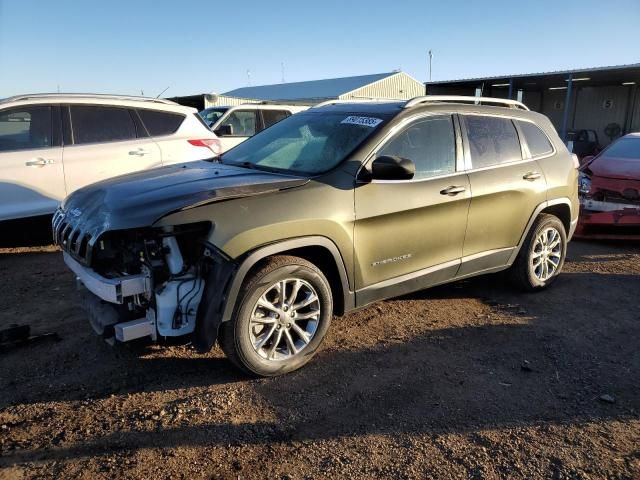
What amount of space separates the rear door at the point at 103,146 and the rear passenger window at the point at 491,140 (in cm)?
421

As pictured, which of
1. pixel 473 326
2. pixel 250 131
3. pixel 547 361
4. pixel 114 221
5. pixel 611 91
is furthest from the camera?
pixel 611 91

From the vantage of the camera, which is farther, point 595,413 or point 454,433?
point 595,413

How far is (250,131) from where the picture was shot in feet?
36.6

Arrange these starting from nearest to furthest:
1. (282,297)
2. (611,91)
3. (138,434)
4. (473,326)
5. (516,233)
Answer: (138,434) → (282,297) → (473,326) → (516,233) → (611,91)

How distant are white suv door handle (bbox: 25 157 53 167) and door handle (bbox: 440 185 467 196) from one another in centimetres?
472

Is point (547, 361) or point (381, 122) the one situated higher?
point (381, 122)

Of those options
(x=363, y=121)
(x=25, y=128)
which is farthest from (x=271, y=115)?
(x=363, y=121)

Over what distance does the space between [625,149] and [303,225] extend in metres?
7.20

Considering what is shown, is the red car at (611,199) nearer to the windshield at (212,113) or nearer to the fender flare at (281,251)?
the fender flare at (281,251)

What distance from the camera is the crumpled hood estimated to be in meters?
3.16

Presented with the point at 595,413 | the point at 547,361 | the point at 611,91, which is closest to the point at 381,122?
the point at 547,361

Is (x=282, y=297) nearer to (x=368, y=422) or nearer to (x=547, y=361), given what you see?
(x=368, y=422)

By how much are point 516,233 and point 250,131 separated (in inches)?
289

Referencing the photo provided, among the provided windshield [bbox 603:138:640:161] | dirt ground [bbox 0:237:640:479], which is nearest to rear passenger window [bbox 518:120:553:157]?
dirt ground [bbox 0:237:640:479]
